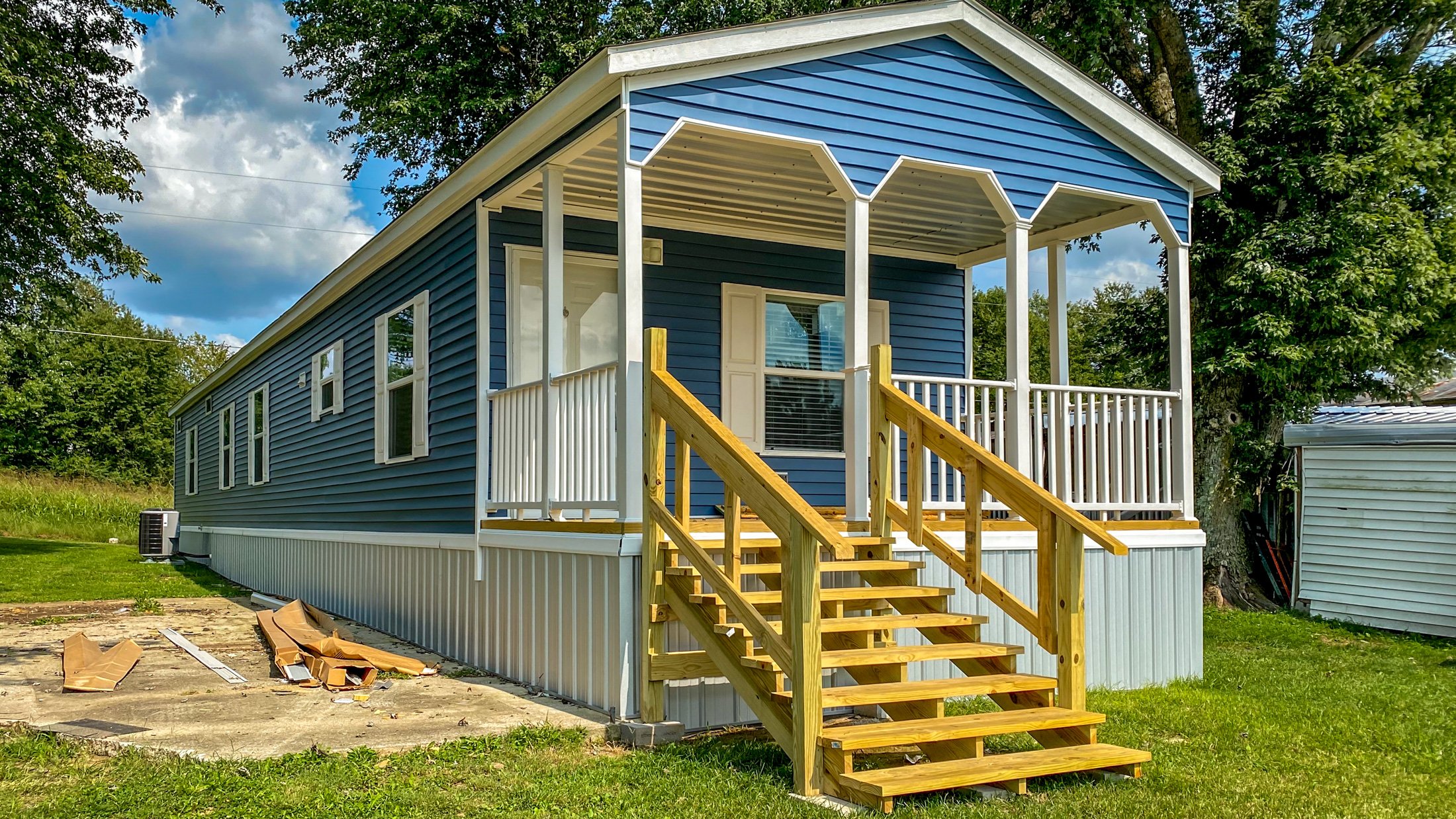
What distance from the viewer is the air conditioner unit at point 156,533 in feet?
68.8

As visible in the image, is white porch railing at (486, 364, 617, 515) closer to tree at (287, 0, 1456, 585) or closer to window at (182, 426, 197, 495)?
tree at (287, 0, 1456, 585)

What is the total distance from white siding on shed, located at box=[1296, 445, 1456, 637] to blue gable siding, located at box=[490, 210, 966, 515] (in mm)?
5181

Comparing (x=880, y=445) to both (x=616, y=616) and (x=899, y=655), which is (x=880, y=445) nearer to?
(x=899, y=655)

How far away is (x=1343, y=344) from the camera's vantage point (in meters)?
12.7

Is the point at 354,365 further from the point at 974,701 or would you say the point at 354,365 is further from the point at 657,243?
the point at 974,701

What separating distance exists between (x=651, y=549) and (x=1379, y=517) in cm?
974

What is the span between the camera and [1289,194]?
13102 mm

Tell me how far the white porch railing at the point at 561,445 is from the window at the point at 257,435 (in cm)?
833

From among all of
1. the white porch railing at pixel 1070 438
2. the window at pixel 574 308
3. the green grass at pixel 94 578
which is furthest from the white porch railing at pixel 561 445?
the green grass at pixel 94 578

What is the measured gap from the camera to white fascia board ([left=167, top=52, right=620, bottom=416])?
6406 mm

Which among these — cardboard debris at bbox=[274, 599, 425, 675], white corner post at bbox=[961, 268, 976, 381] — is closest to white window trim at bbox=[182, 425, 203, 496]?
cardboard debris at bbox=[274, 599, 425, 675]

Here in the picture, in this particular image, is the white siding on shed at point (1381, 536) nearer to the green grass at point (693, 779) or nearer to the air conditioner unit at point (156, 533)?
the green grass at point (693, 779)

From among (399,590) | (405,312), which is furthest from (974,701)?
(405,312)

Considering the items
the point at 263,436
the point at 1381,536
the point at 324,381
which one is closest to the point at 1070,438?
the point at 1381,536
